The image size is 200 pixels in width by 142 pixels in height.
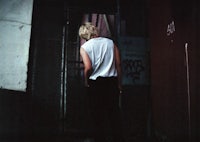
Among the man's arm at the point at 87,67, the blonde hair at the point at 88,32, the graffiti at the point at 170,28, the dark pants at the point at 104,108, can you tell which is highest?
the graffiti at the point at 170,28

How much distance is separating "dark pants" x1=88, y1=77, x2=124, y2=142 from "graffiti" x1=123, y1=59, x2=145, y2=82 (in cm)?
267

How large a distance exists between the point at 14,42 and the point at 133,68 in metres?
2.36

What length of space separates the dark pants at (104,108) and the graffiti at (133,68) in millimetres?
2666

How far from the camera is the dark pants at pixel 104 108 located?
4.39m

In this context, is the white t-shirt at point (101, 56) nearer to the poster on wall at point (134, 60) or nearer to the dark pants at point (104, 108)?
the dark pants at point (104, 108)

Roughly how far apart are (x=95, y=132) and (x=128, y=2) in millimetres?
3749

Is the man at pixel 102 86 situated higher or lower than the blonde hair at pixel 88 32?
lower

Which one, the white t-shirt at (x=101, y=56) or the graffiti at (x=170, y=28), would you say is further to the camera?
the graffiti at (x=170, y=28)

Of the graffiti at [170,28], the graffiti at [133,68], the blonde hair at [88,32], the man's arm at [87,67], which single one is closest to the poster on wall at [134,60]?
the graffiti at [133,68]

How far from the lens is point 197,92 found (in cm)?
552

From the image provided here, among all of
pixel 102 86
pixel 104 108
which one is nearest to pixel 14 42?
pixel 102 86

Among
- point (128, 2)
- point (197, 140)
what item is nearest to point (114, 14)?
point (128, 2)

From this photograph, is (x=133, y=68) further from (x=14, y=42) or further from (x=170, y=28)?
(x=14, y=42)

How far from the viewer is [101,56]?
4574 millimetres
